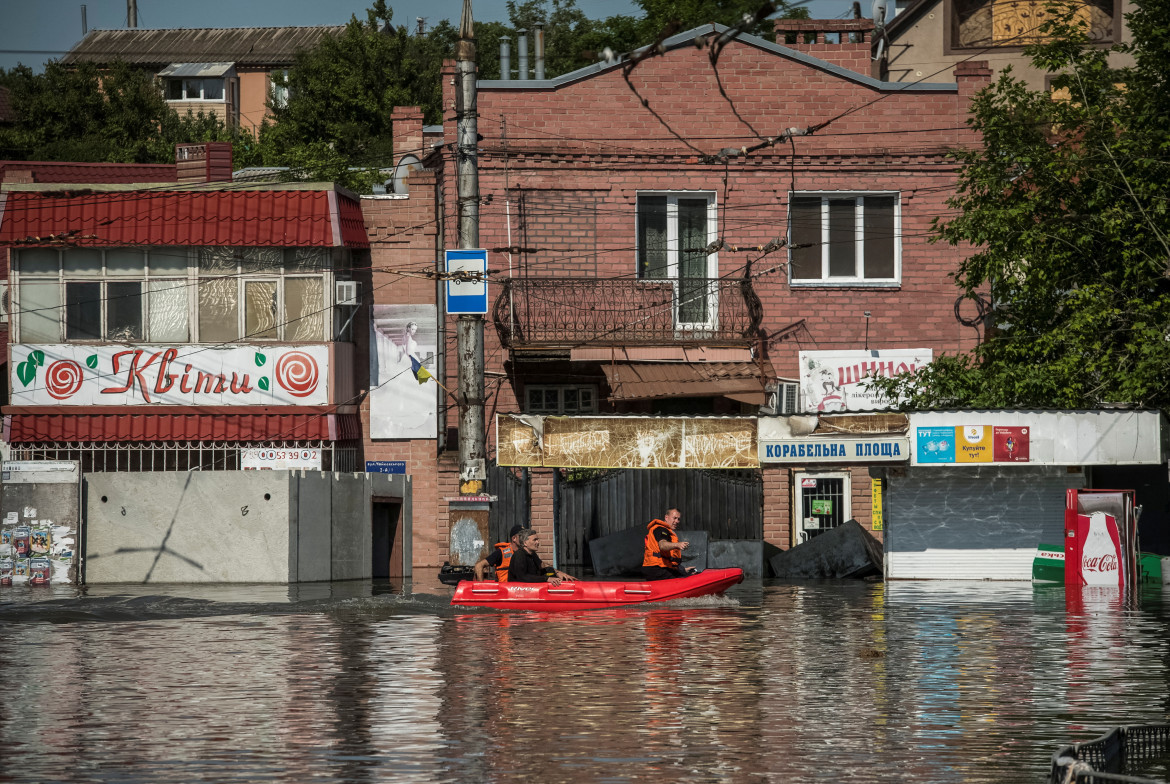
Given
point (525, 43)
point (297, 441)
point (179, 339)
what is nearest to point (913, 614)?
point (297, 441)

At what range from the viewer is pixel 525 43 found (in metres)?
35.7

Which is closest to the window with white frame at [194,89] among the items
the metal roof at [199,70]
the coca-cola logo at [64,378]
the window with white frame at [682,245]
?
the metal roof at [199,70]

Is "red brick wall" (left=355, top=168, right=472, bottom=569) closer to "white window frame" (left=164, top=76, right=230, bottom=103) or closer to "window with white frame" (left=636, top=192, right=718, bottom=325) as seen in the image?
"window with white frame" (left=636, top=192, right=718, bottom=325)

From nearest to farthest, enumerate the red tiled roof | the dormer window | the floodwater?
the floodwater
the red tiled roof
the dormer window

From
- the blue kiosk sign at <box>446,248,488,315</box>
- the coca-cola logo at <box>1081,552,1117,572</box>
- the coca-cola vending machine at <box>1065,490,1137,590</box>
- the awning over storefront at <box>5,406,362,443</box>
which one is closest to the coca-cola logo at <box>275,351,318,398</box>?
the awning over storefront at <box>5,406,362,443</box>

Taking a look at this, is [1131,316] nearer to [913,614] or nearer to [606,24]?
[913,614]

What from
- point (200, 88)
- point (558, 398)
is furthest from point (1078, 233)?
point (200, 88)

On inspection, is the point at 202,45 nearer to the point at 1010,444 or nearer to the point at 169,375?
the point at 169,375

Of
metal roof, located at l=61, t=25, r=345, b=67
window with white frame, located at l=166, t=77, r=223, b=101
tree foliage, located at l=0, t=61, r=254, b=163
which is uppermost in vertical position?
metal roof, located at l=61, t=25, r=345, b=67

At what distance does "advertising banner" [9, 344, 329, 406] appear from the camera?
3106cm

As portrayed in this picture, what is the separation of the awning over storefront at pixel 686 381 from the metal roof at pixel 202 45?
56129 mm

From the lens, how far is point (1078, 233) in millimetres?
26844

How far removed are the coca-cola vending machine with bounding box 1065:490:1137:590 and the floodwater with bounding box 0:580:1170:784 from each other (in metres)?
3.36

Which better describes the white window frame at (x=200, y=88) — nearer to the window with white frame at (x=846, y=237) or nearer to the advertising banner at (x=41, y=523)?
the window with white frame at (x=846, y=237)
